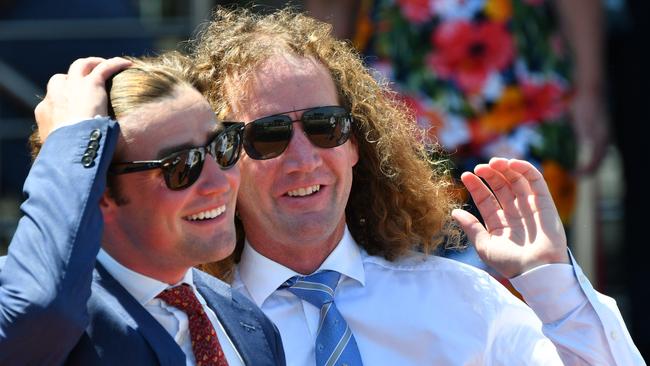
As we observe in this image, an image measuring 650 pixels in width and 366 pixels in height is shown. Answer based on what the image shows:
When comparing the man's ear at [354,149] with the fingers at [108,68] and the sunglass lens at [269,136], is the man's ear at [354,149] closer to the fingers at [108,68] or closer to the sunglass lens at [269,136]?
the sunglass lens at [269,136]

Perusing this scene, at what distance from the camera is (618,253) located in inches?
266

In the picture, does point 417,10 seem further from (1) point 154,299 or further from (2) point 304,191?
(1) point 154,299

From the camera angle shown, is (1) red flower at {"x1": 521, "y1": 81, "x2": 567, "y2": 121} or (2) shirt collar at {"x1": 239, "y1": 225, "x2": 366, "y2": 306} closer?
(2) shirt collar at {"x1": 239, "y1": 225, "x2": 366, "y2": 306}

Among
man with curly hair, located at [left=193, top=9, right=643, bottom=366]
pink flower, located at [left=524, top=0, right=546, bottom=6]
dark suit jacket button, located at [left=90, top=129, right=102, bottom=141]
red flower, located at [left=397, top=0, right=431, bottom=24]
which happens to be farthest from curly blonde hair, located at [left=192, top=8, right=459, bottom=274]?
pink flower, located at [left=524, top=0, right=546, bottom=6]

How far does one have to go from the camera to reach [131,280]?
2.28 meters

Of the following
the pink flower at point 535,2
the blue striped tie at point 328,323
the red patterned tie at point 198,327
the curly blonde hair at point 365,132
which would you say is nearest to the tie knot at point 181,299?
the red patterned tie at point 198,327

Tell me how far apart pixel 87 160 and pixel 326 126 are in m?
0.93

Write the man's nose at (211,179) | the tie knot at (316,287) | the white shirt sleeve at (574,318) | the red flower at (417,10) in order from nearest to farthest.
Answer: the man's nose at (211,179) → the white shirt sleeve at (574,318) → the tie knot at (316,287) → the red flower at (417,10)

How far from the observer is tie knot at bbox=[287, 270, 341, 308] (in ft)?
9.49

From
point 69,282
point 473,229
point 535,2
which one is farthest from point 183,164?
point 535,2

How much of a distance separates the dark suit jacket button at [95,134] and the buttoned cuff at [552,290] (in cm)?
104

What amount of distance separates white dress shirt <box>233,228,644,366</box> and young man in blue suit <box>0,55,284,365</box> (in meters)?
0.38

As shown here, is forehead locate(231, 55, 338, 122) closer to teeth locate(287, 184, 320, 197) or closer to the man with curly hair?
the man with curly hair

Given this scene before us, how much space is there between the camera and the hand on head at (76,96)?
7.26ft
